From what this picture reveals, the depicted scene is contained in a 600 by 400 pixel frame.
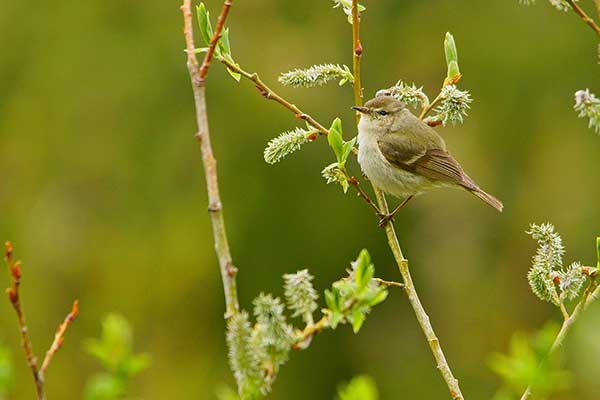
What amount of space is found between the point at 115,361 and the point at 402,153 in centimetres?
320

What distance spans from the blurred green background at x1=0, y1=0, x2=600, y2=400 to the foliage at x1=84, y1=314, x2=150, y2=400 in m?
7.65

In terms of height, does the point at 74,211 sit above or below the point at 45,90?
below

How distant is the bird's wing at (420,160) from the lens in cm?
434

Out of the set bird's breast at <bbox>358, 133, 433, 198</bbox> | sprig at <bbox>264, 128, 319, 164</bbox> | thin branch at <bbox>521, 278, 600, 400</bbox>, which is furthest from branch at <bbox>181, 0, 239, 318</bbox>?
bird's breast at <bbox>358, 133, 433, 198</bbox>

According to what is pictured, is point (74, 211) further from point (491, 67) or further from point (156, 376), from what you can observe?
point (491, 67)

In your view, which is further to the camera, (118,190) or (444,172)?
(118,190)

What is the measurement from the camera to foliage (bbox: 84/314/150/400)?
1.18 metres

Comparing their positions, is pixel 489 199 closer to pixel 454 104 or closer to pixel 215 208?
pixel 454 104

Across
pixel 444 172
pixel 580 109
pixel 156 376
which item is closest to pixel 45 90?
pixel 156 376

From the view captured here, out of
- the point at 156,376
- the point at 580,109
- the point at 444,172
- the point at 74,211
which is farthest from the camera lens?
the point at 74,211

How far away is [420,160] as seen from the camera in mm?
4391

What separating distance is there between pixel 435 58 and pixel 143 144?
3.21m

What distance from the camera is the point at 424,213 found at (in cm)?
1002

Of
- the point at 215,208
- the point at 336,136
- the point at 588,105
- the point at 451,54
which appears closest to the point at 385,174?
the point at 451,54
